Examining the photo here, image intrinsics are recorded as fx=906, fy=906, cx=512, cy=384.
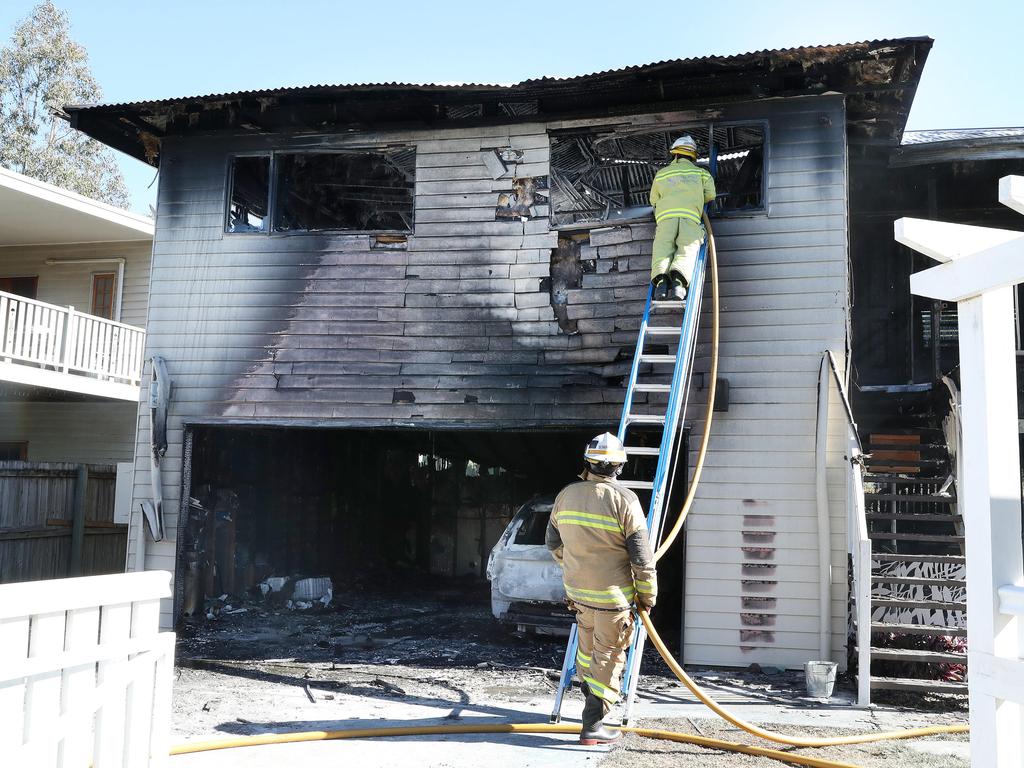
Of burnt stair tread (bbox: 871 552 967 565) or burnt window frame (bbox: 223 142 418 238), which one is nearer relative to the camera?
burnt stair tread (bbox: 871 552 967 565)

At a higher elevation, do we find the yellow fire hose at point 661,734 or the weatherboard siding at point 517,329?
the weatherboard siding at point 517,329

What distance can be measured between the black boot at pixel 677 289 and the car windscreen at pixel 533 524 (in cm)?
288

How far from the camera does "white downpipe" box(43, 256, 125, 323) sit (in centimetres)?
1656

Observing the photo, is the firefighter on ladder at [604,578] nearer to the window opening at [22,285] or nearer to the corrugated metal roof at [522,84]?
the corrugated metal roof at [522,84]

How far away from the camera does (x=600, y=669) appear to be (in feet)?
19.2

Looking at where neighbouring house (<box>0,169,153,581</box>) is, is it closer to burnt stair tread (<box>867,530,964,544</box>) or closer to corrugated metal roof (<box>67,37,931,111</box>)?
corrugated metal roof (<box>67,37,931,111</box>)

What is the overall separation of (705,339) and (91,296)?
1259cm

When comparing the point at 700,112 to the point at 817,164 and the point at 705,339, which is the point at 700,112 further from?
the point at 705,339

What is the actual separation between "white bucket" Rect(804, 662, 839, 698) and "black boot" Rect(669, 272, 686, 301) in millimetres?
3328

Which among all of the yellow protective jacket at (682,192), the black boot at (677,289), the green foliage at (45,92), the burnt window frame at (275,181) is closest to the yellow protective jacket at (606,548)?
the black boot at (677,289)

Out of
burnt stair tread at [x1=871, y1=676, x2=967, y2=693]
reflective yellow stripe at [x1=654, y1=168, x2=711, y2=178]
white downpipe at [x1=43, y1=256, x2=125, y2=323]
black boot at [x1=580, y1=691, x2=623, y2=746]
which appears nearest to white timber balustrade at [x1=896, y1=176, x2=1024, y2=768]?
black boot at [x1=580, y1=691, x2=623, y2=746]

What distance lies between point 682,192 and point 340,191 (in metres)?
6.31

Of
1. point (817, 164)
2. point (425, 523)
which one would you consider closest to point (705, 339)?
point (817, 164)

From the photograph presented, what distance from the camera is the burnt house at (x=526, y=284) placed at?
346 inches
